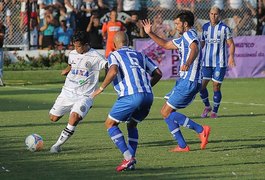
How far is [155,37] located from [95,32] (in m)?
20.1

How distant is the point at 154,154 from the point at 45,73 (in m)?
19.6

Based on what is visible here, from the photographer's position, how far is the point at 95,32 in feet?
108

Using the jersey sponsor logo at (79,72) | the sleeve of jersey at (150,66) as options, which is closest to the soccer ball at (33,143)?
the jersey sponsor logo at (79,72)

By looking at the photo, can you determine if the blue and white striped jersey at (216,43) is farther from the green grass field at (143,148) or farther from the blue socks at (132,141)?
the blue socks at (132,141)

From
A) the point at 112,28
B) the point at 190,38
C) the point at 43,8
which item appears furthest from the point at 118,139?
the point at 43,8

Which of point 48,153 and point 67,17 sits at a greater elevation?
point 48,153

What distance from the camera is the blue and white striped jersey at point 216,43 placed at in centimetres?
1964

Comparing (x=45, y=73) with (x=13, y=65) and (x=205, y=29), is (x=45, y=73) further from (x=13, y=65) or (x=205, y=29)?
(x=205, y=29)

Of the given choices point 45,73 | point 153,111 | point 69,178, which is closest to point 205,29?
point 153,111

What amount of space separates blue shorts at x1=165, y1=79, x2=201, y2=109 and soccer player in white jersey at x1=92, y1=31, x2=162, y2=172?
1.99 meters

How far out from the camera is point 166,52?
1178 inches

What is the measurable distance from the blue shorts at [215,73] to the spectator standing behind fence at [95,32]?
44.2ft

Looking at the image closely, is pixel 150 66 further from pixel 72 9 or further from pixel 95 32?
pixel 72 9

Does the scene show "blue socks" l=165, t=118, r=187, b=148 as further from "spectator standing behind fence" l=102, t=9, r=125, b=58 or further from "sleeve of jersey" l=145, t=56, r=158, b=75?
"spectator standing behind fence" l=102, t=9, r=125, b=58
